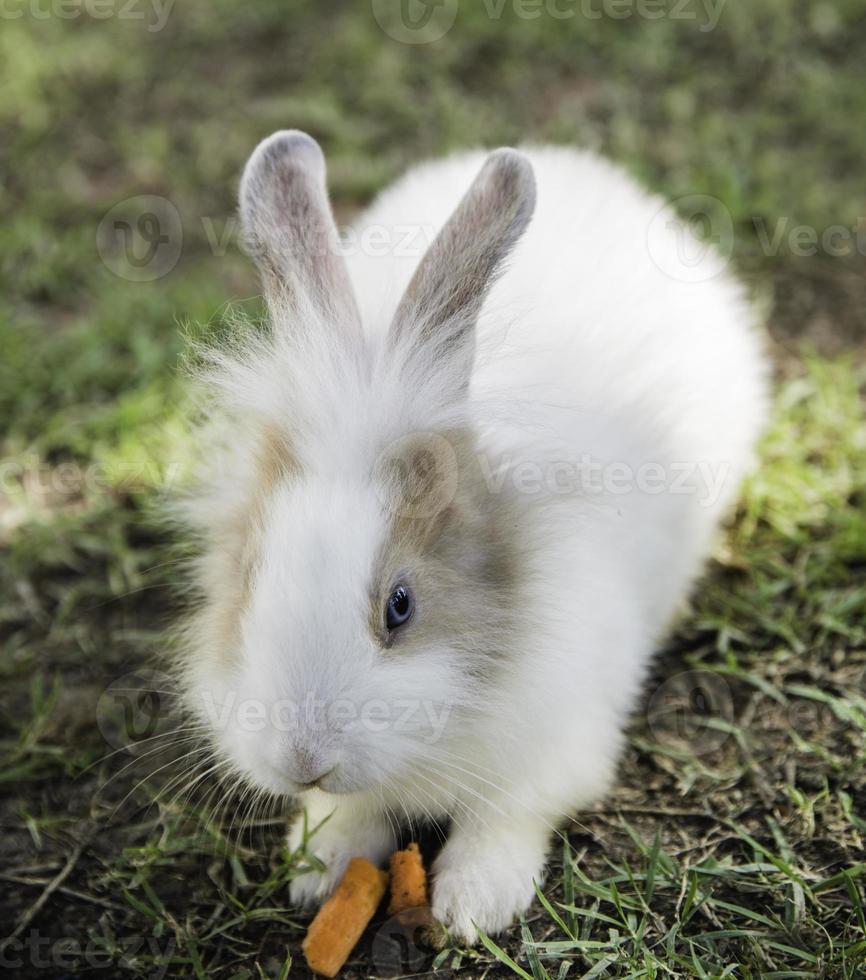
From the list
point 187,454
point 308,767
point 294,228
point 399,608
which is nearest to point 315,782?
point 308,767

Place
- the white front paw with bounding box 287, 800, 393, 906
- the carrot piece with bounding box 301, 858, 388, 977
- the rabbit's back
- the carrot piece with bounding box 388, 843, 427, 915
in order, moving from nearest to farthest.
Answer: the carrot piece with bounding box 301, 858, 388, 977
the carrot piece with bounding box 388, 843, 427, 915
the white front paw with bounding box 287, 800, 393, 906
the rabbit's back

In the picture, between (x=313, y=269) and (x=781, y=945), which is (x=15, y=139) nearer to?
(x=313, y=269)

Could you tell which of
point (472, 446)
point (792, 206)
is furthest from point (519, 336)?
point (792, 206)

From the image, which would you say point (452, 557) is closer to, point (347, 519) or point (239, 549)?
point (347, 519)

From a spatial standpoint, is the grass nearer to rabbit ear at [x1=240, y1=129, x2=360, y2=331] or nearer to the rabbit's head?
rabbit ear at [x1=240, y1=129, x2=360, y2=331]

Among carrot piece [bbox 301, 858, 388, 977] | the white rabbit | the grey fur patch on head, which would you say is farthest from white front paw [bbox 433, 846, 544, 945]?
the grey fur patch on head

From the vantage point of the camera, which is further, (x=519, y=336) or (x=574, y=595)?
(x=519, y=336)

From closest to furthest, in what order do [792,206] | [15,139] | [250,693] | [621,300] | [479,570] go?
[250,693]
[479,570]
[621,300]
[792,206]
[15,139]
